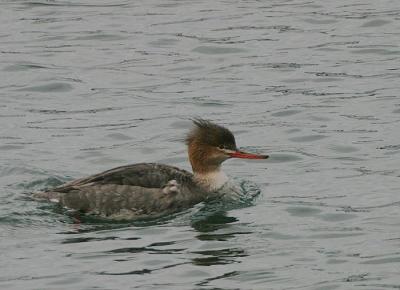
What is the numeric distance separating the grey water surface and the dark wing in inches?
17.6

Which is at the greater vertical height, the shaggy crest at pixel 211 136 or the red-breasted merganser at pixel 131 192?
the shaggy crest at pixel 211 136

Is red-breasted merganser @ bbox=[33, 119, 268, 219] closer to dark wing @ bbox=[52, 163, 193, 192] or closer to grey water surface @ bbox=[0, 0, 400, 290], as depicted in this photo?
dark wing @ bbox=[52, 163, 193, 192]

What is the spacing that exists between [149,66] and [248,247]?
8070mm

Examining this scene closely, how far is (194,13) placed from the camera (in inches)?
968

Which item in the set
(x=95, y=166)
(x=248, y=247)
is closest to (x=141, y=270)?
(x=248, y=247)

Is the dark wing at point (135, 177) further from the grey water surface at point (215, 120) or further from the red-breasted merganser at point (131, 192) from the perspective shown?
the grey water surface at point (215, 120)

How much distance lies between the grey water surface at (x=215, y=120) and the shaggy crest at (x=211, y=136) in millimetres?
624

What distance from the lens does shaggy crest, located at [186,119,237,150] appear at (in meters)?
16.4

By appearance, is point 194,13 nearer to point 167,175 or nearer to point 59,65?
point 59,65

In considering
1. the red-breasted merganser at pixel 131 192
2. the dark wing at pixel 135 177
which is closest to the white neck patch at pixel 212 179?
the red-breasted merganser at pixel 131 192

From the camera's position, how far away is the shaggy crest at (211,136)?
1636 cm

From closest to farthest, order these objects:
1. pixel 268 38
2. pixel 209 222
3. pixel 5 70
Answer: pixel 209 222 → pixel 5 70 → pixel 268 38

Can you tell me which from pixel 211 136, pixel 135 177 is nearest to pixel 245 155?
pixel 211 136

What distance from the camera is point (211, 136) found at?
1644cm
